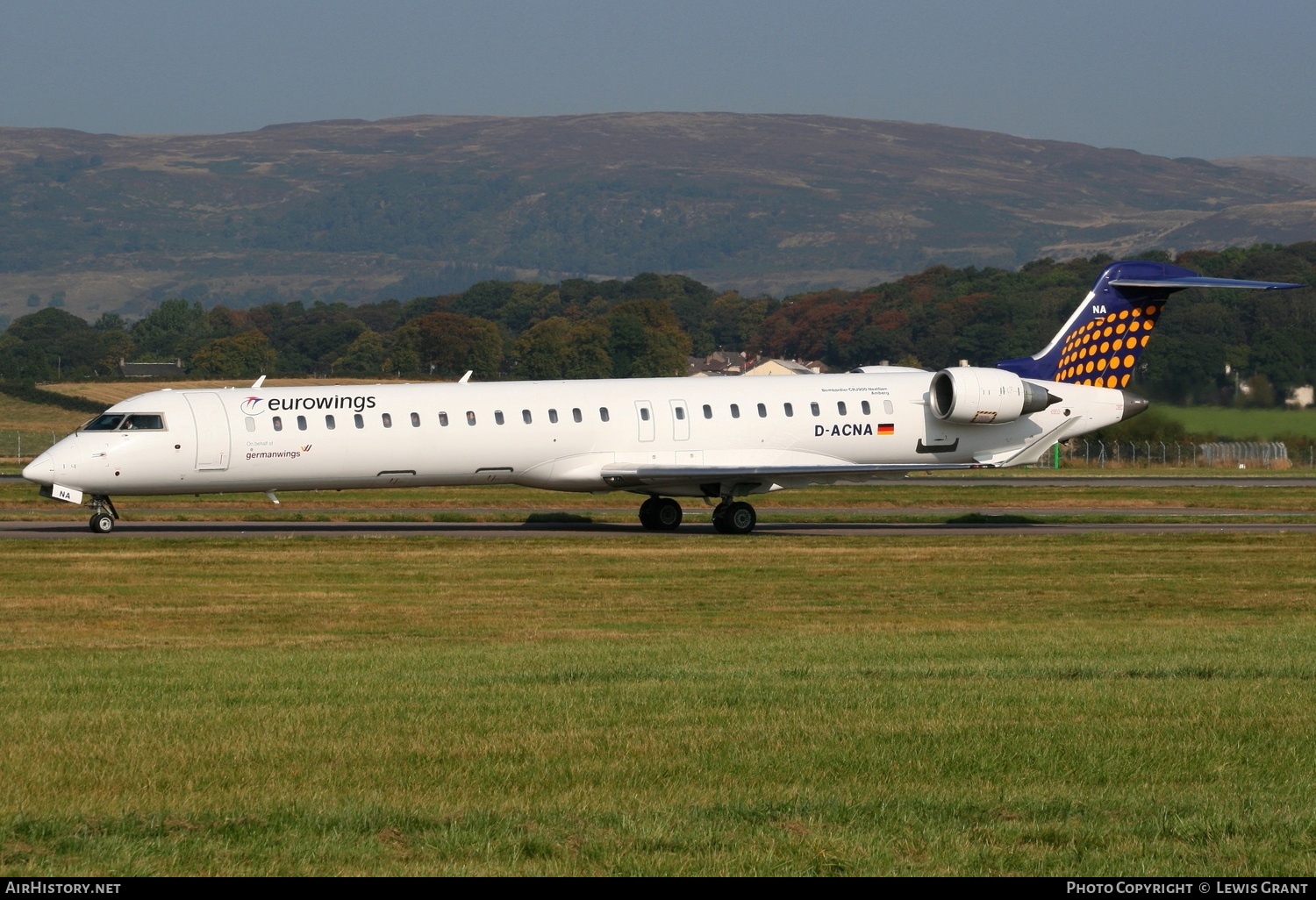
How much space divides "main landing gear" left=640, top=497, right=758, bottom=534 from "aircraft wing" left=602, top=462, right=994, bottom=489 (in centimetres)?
58

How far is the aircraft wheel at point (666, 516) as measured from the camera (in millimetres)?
32906

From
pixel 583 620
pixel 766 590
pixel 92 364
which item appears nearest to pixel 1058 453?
pixel 766 590

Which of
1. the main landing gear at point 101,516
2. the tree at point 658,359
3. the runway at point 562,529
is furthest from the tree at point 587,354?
the main landing gear at point 101,516

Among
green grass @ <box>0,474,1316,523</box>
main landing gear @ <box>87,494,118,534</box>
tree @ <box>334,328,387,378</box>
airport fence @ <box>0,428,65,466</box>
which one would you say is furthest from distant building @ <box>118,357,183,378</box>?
main landing gear @ <box>87,494,118,534</box>

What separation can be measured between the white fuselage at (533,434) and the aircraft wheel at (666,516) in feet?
2.85

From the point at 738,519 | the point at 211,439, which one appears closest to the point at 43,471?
the point at 211,439

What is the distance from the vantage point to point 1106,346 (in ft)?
114

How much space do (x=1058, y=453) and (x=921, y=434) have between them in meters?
30.4

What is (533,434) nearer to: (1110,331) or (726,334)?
(1110,331)

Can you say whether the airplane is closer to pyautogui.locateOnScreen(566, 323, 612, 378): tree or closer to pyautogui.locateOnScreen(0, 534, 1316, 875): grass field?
pyautogui.locateOnScreen(0, 534, 1316, 875): grass field

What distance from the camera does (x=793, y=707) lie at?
37.3 ft

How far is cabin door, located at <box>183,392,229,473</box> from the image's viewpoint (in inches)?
1163

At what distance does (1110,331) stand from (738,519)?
9.35m
